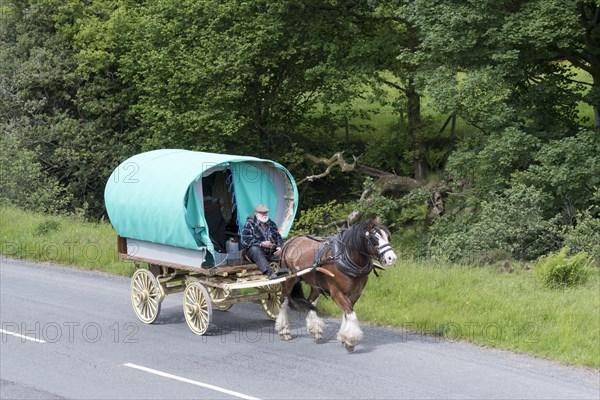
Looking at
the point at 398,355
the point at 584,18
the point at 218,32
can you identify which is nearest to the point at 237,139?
the point at 218,32

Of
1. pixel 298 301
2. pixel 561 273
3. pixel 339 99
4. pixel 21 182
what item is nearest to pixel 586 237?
pixel 561 273

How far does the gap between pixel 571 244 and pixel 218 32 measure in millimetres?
13271

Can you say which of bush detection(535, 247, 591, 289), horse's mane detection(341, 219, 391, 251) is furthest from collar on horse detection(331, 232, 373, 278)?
bush detection(535, 247, 591, 289)

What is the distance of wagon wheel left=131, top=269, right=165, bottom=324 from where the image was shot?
47.6 feet

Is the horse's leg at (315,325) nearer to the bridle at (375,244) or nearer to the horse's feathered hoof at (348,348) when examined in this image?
the horse's feathered hoof at (348,348)

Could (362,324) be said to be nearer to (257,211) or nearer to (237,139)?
(257,211)

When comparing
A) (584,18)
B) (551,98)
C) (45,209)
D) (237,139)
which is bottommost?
(45,209)

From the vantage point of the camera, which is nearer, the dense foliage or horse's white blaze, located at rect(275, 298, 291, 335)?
horse's white blaze, located at rect(275, 298, 291, 335)

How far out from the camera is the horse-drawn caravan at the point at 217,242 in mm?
12703

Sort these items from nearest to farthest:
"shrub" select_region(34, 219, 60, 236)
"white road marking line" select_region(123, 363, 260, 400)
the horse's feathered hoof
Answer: "white road marking line" select_region(123, 363, 260, 400)
the horse's feathered hoof
"shrub" select_region(34, 219, 60, 236)

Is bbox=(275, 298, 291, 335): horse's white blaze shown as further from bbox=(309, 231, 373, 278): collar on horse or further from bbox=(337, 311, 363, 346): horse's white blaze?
bbox=(337, 311, 363, 346): horse's white blaze

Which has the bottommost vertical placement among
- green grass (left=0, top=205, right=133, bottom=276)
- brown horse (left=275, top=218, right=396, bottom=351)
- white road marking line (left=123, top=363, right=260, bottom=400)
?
green grass (left=0, top=205, right=133, bottom=276)

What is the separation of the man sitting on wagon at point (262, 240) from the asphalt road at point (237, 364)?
113 cm

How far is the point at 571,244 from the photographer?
1841 cm
